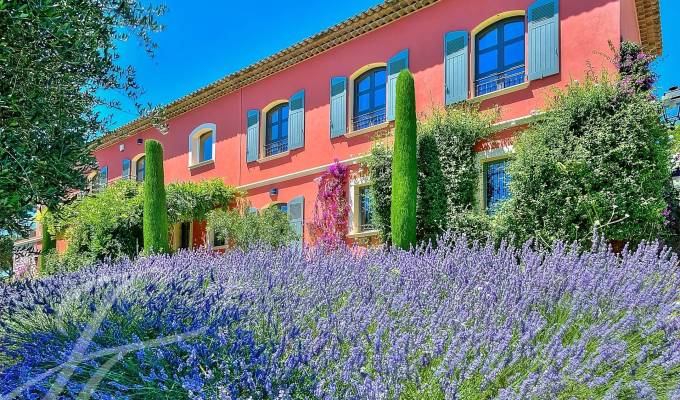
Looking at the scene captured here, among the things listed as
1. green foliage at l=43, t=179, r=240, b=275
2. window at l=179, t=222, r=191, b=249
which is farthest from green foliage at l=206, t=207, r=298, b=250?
window at l=179, t=222, r=191, b=249

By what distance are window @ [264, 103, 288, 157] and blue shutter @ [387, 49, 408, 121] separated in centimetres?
394

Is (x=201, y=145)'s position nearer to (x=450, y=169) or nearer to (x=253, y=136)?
(x=253, y=136)

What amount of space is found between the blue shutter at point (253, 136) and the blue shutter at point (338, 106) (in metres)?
3.01

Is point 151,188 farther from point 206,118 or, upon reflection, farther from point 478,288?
point 478,288

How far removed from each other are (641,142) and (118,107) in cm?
693

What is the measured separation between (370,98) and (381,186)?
8.19 feet

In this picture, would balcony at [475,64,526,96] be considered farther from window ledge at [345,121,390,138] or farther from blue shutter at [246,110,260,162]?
blue shutter at [246,110,260,162]

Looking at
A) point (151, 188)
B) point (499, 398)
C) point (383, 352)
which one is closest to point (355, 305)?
point (383, 352)

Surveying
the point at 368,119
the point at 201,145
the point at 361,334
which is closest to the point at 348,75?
the point at 368,119

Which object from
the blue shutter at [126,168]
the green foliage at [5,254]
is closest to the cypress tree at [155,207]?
the blue shutter at [126,168]

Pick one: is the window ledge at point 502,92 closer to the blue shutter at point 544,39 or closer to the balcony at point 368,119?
the blue shutter at point 544,39

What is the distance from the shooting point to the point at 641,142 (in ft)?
27.0

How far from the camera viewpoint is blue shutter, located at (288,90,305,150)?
14366 mm

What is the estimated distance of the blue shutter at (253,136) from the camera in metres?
15.7
